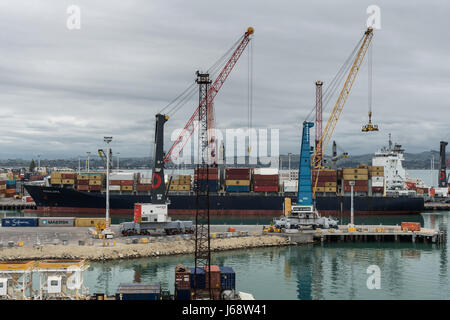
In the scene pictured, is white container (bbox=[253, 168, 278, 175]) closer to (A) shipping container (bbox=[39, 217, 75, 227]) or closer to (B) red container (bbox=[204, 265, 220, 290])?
(A) shipping container (bbox=[39, 217, 75, 227])

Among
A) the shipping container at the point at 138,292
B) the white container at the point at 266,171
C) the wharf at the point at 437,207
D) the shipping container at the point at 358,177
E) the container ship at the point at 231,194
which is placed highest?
the white container at the point at 266,171

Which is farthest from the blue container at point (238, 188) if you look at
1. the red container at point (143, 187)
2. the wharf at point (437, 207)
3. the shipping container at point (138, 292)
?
the shipping container at point (138, 292)

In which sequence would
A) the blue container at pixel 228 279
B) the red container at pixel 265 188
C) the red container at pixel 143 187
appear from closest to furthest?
the blue container at pixel 228 279 < the red container at pixel 265 188 < the red container at pixel 143 187

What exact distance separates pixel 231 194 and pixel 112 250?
4654 cm

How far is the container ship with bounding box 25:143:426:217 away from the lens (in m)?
87.8

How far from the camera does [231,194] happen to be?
90.5 m

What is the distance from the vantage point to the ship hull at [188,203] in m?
87.5

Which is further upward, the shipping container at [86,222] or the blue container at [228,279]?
the shipping container at [86,222]

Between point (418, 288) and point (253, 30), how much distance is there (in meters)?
49.2

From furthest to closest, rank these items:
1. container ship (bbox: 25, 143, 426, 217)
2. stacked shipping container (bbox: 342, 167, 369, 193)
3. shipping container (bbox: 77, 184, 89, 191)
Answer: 1. shipping container (bbox: 77, 184, 89, 191)
2. stacked shipping container (bbox: 342, 167, 369, 193)
3. container ship (bbox: 25, 143, 426, 217)

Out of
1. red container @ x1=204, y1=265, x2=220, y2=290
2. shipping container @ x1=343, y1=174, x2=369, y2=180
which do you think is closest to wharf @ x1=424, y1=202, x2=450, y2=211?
shipping container @ x1=343, y1=174, x2=369, y2=180

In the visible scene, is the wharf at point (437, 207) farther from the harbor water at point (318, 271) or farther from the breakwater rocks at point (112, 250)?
the breakwater rocks at point (112, 250)

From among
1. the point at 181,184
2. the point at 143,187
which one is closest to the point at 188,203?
the point at 181,184

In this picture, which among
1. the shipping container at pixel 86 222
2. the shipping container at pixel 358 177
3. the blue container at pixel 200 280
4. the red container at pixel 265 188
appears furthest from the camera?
the shipping container at pixel 358 177
